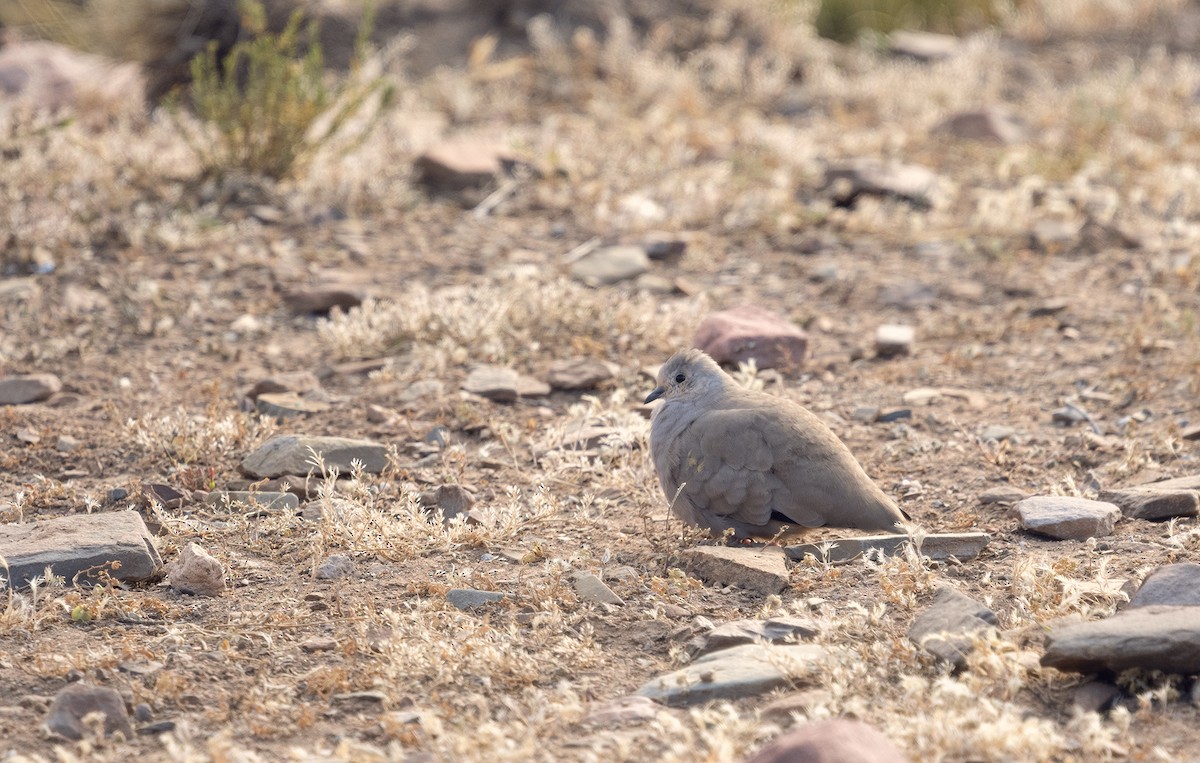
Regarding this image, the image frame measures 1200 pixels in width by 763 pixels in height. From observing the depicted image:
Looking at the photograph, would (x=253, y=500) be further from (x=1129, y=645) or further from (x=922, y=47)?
(x=922, y=47)

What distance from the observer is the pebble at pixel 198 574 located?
13.9ft

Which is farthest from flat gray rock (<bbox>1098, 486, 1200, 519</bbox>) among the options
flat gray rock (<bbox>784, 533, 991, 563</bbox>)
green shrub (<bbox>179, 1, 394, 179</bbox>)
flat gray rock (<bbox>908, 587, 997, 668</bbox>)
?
green shrub (<bbox>179, 1, 394, 179</bbox>)

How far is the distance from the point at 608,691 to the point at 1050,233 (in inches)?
221

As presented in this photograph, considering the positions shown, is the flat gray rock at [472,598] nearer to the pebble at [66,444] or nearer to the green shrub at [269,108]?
the pebble at [66,444]

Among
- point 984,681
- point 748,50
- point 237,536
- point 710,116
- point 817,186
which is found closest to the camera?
point 984,681

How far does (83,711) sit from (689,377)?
2.54m

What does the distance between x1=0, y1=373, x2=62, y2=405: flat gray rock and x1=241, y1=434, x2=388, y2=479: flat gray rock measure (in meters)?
1.36

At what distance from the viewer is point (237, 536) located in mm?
4719

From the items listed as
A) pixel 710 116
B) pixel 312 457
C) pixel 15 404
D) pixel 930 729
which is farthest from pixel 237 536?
pixel 710 116

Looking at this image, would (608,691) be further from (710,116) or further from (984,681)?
(710,116)

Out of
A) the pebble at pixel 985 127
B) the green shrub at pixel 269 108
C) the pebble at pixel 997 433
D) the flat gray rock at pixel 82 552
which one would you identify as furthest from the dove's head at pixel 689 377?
the pebble at pixel 985 127

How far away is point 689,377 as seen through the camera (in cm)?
512

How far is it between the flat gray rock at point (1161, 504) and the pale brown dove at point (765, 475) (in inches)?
33.6

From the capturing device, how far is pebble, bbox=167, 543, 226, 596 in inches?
167
